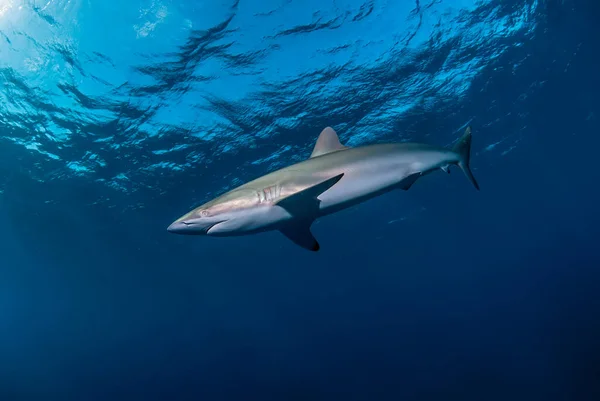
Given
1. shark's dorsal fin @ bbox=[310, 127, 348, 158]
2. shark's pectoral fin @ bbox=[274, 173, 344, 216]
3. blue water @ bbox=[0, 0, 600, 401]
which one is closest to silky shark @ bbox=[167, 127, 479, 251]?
shark's pectoral fin @ bbox=[274, 173, 344, 216]

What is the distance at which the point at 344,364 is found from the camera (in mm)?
45656

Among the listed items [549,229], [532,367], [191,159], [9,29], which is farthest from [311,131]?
[549,229]

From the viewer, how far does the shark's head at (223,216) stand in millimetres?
3074

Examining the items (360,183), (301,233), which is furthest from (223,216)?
(360,183)

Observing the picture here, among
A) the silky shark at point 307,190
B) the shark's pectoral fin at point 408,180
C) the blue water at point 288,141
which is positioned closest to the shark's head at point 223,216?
the silky shark at point 307,190

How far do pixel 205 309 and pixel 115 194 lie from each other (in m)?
69.9

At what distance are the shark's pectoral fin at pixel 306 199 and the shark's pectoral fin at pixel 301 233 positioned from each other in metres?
0.29

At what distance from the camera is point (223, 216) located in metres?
3.07

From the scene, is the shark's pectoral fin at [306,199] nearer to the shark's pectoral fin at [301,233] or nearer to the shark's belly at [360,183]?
the shark's belly at [360,183]

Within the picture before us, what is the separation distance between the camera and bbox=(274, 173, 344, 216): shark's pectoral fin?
2.99 m

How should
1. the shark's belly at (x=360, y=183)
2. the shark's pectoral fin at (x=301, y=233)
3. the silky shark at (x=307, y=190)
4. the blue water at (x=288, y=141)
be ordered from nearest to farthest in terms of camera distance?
1. the silky shark at (x=307, y=190)
2. the shark's belly at (x=360, y=183)
3. the shark's pectoral fin at (x=301, y=233)
4. the blue water at (x=288, y=141)

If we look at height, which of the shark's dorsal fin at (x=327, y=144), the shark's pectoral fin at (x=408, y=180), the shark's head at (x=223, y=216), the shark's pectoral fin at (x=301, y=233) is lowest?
the shark's pectoral fin at (x=301, y=233)

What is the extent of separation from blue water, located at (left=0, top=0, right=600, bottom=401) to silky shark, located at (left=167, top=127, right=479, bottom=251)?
28.0 feet

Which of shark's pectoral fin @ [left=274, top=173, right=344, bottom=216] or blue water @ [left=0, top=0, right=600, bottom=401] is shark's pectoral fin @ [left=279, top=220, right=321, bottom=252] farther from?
blue water @ [left=0, top=0, right=600, bottom=401]
